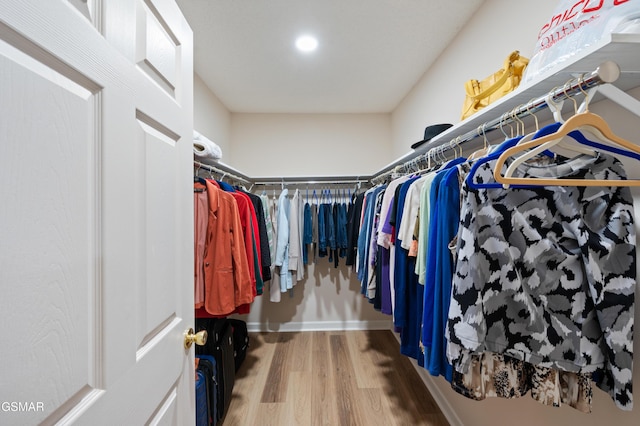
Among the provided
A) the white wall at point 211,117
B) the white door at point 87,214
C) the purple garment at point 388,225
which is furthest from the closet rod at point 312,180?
the white door at point 87,214

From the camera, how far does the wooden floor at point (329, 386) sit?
170 cm

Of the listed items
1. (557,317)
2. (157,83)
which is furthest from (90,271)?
(557,317)

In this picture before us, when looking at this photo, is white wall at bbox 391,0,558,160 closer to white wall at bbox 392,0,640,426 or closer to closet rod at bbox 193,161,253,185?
white wall at bbox 392,0,640,426

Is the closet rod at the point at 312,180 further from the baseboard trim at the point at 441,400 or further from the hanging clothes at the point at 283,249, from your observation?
the baseboard trim at the point at 441,400

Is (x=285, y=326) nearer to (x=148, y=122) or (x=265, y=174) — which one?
(x=265, y=174)

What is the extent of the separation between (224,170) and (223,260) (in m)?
0.89

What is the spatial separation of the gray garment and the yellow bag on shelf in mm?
604

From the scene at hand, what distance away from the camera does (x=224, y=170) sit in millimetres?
2133

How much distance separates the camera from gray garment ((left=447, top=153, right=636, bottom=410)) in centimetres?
66

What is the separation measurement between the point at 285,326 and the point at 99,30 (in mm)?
2972

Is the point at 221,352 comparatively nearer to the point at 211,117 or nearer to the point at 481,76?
the point at 211,117

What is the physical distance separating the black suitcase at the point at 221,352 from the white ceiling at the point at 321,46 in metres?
1.93

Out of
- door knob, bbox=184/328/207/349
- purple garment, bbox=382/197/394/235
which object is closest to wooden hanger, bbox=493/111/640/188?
purple garment, bbox=382/197/394/235

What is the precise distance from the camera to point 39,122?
15.6 inches
